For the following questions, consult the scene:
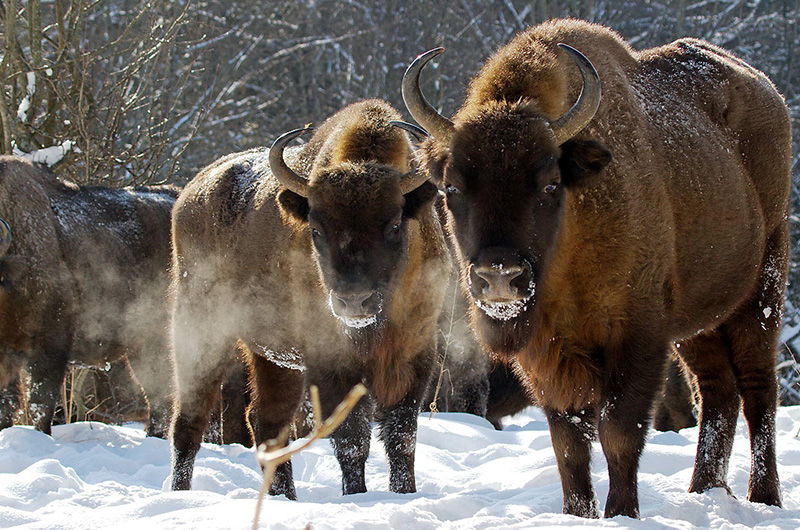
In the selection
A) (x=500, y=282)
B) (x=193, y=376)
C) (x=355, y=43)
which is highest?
(x=355, y=43)

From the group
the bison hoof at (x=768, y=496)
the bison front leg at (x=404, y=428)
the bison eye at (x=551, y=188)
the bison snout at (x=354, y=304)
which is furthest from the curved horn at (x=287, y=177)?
the bison hoof at (x=768, y=496)

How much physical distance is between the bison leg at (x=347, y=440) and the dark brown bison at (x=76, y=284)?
3.88 metres

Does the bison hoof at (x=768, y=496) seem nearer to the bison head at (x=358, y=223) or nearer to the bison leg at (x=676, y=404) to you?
the bison head at (x=358, y=223)

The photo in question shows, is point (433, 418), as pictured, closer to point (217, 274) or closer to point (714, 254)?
point (217, 274)

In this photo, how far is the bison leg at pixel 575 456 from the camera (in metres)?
4.19

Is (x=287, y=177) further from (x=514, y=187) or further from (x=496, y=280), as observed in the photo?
(x=496, y=280)

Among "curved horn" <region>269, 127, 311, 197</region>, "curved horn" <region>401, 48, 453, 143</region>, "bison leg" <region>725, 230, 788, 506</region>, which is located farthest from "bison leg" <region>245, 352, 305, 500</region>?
"bison leg" <region>725, 230, 788, 506</region>

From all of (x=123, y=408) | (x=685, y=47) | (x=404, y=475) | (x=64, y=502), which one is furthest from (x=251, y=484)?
(x=123, y=408)

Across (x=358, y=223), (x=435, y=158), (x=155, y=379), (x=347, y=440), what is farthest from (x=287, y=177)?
(x=155, y=379)

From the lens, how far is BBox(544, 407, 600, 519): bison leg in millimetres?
4188

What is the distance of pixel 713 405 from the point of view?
5184 millimetres

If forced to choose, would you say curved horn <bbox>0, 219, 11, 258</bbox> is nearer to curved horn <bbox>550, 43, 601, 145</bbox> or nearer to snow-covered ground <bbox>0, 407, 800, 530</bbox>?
snow-covered ground <bbox>0, 407, 800, 530</bbox>

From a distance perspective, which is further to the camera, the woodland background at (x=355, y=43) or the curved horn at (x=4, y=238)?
the woodland background at (x=355, y=43)

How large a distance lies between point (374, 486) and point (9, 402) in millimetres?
4296
